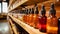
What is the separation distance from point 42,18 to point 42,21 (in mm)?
22

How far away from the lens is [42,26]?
0.86 m

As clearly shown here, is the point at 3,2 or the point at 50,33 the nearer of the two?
the point at 50,33

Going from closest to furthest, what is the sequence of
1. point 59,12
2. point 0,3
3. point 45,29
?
1. point 45,29
2. point 59,12
3. point 0,3

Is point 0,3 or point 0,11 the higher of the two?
point 0,3

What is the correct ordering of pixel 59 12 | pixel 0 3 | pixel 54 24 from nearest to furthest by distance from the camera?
pixel 54 24 → pixel 59 12 → pixel 0 3

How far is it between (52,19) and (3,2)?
1282 centimetres

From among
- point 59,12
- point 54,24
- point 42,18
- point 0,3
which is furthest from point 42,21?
point 0,3

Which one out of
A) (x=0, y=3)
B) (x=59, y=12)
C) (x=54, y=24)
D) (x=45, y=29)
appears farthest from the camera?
(x=0, y=3)

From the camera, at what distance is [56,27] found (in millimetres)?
759

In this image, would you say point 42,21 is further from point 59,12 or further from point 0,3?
point 0,3

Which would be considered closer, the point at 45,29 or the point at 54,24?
the point at 54,24

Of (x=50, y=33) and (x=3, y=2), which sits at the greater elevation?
(x=3, y=2)

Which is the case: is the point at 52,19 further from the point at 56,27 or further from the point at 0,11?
the point at 0,11

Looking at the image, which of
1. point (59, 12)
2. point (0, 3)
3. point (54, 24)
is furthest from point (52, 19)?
point (0, 3)
